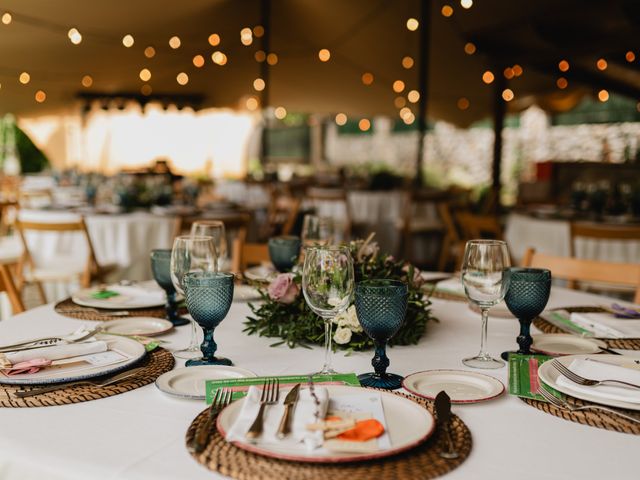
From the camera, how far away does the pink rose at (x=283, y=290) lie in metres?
1.49

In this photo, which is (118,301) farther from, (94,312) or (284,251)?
(284,251)

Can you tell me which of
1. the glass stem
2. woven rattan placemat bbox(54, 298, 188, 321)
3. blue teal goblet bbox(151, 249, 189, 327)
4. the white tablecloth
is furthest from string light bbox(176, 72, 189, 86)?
the glass stem

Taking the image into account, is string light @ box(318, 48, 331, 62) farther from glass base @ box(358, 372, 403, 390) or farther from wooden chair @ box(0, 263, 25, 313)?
glass base @ box(358, 372, 403, 390)

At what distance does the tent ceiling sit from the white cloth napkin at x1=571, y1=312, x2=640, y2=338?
547cm

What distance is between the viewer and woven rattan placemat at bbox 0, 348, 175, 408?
108cm

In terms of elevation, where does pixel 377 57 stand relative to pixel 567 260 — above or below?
above

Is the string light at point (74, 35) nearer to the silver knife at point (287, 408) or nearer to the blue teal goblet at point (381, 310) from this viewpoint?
the blue teal goblet at point (381, 310)

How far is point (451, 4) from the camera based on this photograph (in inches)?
330

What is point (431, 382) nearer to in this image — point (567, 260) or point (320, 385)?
point (320, 385)

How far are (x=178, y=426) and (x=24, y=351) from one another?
427 millimetres

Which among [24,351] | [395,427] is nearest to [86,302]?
[24,351]

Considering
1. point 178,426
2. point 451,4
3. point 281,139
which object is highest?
point 451,4

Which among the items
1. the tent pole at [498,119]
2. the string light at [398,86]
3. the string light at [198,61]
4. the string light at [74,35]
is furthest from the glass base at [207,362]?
the string light at [398,86]

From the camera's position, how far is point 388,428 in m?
0.96
